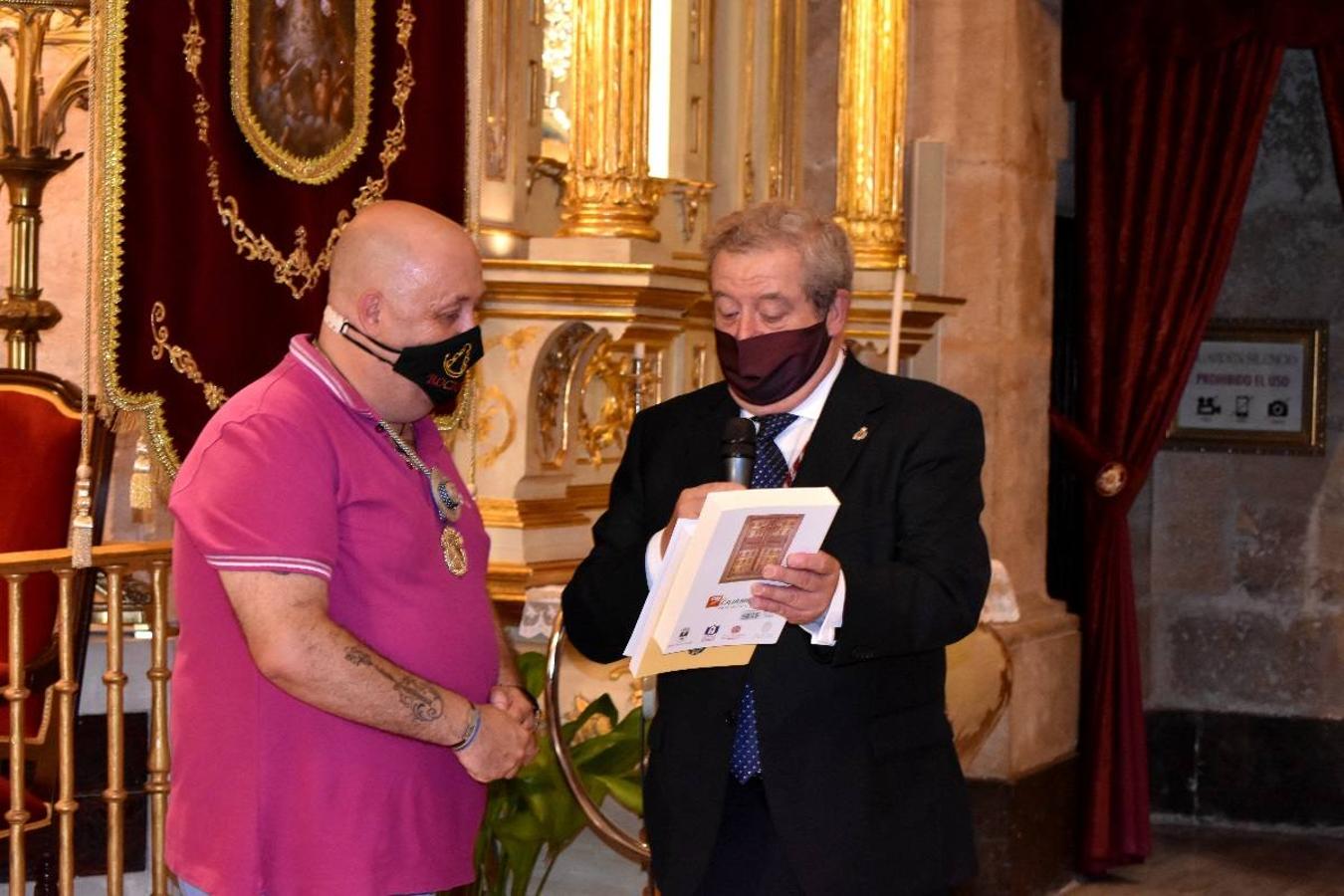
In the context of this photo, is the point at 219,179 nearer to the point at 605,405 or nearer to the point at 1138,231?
the point at 605,405

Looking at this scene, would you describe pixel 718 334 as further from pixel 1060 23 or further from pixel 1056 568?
pixel 1056 568

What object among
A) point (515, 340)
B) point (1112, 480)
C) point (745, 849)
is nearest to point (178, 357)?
point (515, 340)

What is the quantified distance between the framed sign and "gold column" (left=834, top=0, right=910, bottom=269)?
2546 millimetres

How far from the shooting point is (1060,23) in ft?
24.6

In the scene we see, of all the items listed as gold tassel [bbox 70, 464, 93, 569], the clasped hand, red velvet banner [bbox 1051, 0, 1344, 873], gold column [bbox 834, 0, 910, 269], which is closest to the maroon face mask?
the clasped hand

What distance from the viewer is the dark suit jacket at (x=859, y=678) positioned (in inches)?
110

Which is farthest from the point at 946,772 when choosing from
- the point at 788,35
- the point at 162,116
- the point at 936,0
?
the point at 936,0

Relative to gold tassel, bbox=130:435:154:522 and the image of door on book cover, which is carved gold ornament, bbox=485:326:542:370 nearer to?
gold tassel, bbox=130:435:154:522

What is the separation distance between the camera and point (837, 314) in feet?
9.82

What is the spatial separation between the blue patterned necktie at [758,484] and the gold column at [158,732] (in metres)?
1.61

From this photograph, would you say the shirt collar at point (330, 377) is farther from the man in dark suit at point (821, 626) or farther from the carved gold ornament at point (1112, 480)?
the carved gold ornament at point (1112, 480)

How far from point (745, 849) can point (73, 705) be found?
1.64m

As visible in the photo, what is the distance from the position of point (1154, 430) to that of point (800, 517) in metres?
5.39

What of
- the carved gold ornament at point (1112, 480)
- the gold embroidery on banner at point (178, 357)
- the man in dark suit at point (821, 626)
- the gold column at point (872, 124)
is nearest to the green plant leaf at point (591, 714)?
the gold embroidery on banner at point (178, 357)
